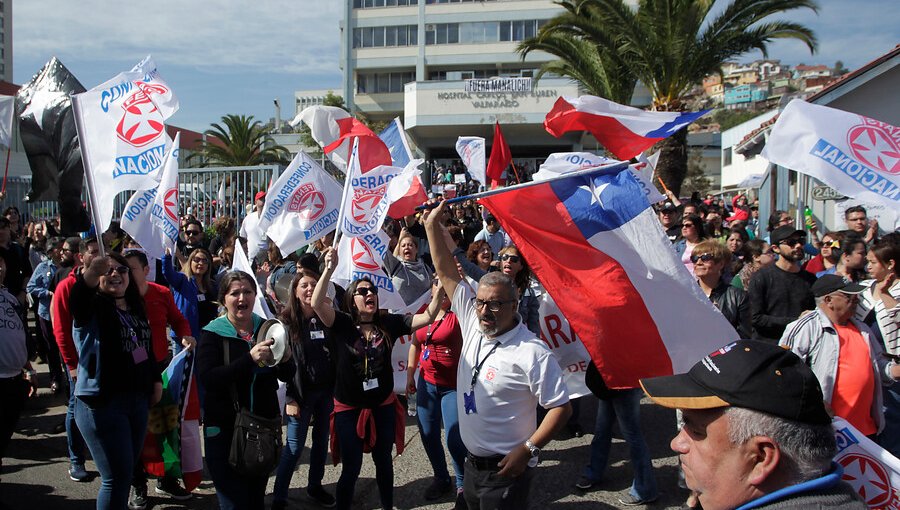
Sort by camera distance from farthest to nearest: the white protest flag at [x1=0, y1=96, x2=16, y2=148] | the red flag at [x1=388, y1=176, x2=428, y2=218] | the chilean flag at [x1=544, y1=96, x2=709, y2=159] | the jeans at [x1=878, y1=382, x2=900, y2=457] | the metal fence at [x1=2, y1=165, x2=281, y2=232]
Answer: the metal fence at [x1=2, y1=165, x2=281, y2=232]
the white protest flag at [x1=0, y1=96, x2=16, y2=148]
the red flag at [x1=388, y1=176, x2=428, y2=218]
the chilean flag at [x1=544, y1=96, x2=709, y2=159]
the jeans at [x1=878, y1=382, x2=900, y2=457]

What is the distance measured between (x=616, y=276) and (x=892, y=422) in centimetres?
293

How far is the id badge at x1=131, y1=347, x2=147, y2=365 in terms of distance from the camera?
170 inches

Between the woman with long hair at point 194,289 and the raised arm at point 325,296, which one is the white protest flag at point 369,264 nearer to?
the woman with long hair at point 194,289

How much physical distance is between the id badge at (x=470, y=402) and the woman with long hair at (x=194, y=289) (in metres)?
3.48

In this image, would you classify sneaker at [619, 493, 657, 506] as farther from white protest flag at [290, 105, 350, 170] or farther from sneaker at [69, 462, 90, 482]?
white protest flag at [290, 105, 350, 170]

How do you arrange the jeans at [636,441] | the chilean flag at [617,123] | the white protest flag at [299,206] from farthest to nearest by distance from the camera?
the white protest flag at [299,206], the chilean flag at [617,123], the jeans at [636,441]

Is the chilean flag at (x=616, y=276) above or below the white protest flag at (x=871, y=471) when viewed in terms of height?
above

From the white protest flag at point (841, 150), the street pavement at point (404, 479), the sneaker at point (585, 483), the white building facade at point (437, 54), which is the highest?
the white building facade at point (437, 54)

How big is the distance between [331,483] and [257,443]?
189 centimetres

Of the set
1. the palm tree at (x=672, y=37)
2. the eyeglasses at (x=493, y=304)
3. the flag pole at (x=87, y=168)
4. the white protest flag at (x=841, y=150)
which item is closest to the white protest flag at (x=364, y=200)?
the flag pole at (x=87, y=168)

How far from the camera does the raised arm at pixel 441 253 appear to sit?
165 inches

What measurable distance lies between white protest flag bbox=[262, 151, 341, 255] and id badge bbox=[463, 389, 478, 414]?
156 inches

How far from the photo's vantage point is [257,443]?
3.91 meters

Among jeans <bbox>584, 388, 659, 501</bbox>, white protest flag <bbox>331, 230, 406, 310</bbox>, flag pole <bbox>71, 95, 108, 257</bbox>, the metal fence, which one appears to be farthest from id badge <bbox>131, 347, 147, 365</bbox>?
the metal fence
